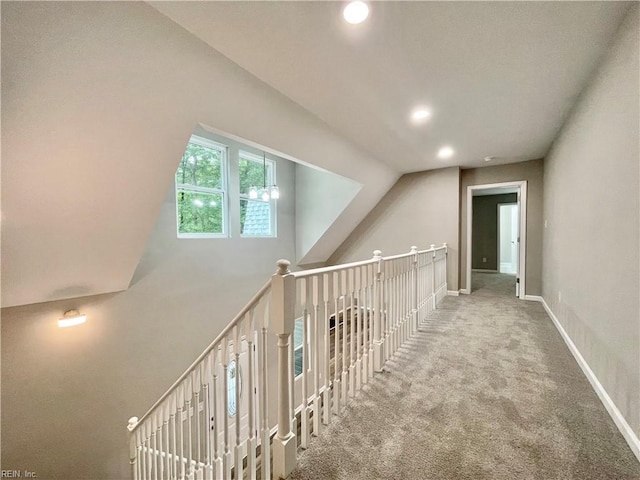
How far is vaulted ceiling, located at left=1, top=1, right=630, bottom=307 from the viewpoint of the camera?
59.9 inches

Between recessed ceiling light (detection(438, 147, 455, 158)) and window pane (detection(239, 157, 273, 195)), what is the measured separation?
3.03 metres

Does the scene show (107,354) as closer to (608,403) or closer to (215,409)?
(215,409)

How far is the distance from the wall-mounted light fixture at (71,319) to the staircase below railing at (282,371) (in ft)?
3.67

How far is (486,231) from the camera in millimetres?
8172

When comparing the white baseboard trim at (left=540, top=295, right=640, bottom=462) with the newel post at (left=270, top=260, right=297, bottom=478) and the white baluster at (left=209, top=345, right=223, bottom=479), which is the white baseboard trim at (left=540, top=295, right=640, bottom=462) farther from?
the white baluster at (left=209, top=345, right=223, bottom=479)

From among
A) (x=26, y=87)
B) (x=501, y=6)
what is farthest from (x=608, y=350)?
(x=26, y=87)

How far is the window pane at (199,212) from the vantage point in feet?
12.5

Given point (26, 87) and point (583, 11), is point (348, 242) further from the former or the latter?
point (26, 87)

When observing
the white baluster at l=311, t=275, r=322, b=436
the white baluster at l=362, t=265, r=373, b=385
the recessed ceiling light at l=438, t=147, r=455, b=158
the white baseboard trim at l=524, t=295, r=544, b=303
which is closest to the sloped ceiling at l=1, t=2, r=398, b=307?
the white baluster at l=311, t=275, r=322, b=436

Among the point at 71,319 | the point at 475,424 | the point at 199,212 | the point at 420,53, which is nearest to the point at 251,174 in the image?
the point at 199,212

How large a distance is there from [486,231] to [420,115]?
666 cm

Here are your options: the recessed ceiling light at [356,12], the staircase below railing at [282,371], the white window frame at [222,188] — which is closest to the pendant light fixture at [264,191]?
the white window frame at [222,188]

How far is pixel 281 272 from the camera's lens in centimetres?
130

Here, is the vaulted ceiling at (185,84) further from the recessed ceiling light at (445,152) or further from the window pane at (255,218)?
the window pane at (255,218)
